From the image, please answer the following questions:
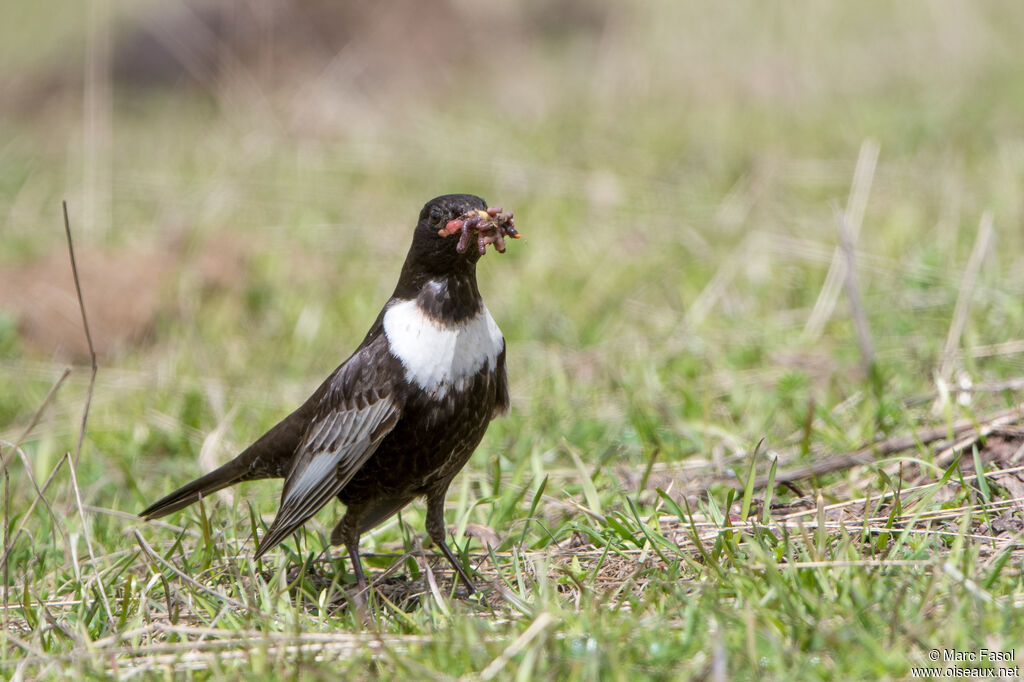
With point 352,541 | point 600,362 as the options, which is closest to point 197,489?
point 352,541

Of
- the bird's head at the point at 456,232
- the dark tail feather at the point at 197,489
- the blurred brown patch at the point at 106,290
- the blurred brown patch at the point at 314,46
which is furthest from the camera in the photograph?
the blurred brown patch at the point at 314,46

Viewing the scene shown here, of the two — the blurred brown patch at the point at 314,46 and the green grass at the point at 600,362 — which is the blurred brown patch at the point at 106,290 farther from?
the blurred brown patch at the point at 314,46

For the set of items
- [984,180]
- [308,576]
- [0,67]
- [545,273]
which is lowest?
[308,576]

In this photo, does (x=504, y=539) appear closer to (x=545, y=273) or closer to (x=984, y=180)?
(x=545, y=273)

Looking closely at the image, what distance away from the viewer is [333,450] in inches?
136

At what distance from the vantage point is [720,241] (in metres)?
6.82

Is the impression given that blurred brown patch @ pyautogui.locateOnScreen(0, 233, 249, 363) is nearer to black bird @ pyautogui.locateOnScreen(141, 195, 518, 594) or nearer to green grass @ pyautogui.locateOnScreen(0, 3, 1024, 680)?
green grass @ pyautogui.locateOnScreen(0, 3, 1024, 680)

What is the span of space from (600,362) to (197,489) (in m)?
2.34

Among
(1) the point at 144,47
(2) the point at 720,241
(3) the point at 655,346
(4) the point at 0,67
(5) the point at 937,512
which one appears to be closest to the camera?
(5) the point at 937,512

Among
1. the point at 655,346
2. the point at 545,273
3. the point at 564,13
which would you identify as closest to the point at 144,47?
the point at 564,13

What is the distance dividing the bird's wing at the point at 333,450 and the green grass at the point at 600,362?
0.72 ft

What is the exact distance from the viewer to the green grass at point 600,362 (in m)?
2.78

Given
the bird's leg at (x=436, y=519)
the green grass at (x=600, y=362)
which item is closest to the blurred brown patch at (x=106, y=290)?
the green grass at (x=600, y=362)

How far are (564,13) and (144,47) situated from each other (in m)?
4.60
